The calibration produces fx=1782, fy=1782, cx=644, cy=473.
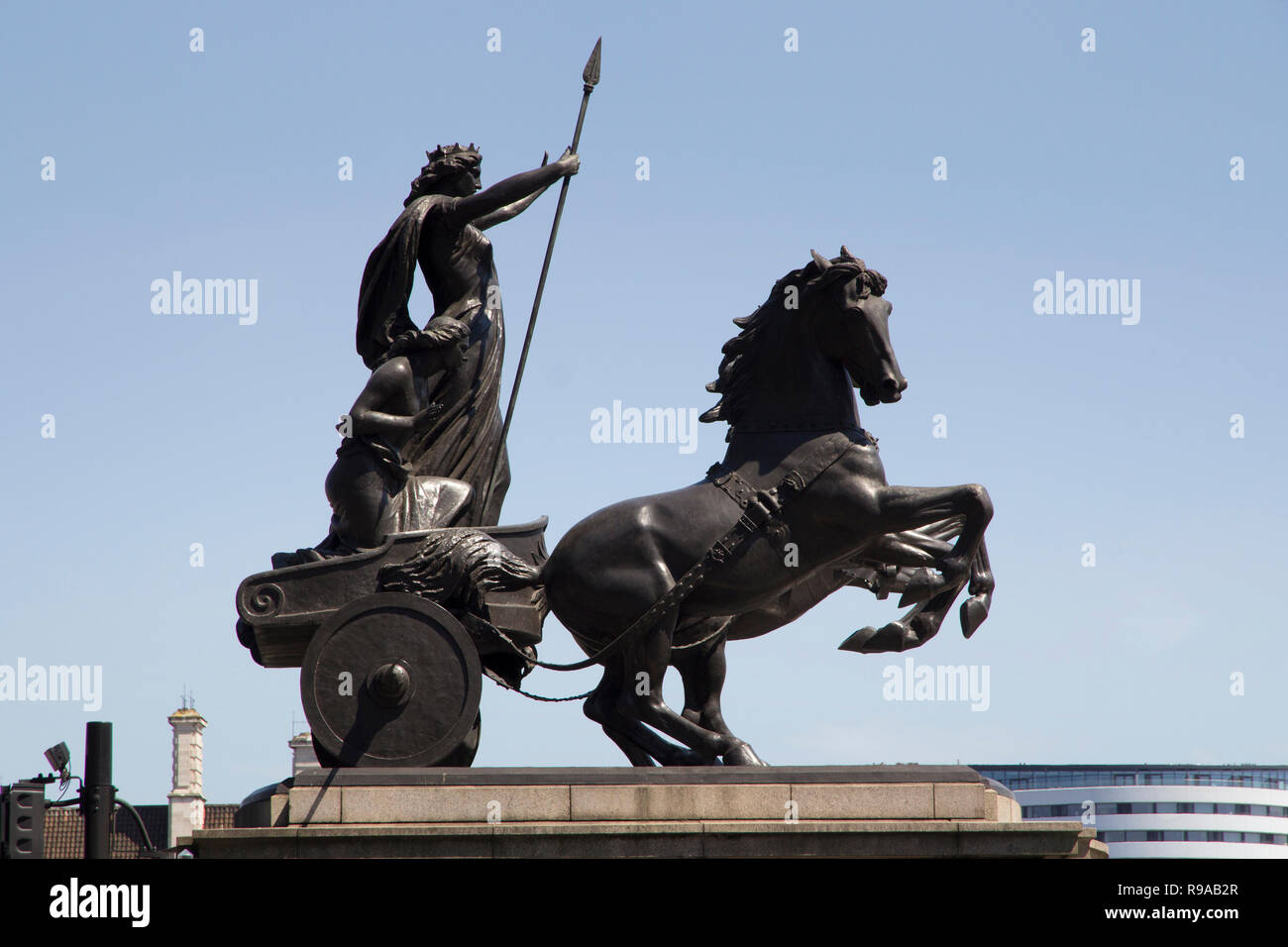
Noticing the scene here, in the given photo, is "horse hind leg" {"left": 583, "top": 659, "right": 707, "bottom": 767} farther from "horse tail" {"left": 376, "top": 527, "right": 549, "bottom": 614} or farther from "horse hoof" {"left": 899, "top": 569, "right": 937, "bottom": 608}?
"horse hoof" {"left": 899, "top": 569, "right": 937, "bottom": 608}

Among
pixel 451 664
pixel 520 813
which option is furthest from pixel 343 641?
pixel 520 813

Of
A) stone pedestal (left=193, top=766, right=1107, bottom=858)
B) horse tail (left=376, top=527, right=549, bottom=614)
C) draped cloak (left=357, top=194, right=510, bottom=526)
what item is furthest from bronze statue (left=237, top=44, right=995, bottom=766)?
stone pedestal (left=193, top=766, right=1107, bottom=858)

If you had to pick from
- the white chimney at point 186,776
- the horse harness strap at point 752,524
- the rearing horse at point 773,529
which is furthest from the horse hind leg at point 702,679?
the white chimney at point 186,776

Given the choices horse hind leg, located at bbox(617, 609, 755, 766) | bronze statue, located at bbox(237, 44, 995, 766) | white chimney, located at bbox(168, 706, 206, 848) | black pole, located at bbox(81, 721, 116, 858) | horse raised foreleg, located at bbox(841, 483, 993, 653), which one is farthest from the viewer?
white chimney, located at bbox(168, 706, 206, 848)

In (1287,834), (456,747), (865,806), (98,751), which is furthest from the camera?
(1287,834)

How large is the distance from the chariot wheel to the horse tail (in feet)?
0.94

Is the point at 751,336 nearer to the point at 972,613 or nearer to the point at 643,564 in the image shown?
the point at 643,564

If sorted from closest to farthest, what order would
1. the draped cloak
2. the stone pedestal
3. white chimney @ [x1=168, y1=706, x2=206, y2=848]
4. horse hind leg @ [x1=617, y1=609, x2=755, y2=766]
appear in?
the stone pedestal < horse hind leg @ [x1=617, y1=609, x2=755, y2=766] < the draped cloak < white chimney @ [x1=168, y1=706, x2=206, y2=848]

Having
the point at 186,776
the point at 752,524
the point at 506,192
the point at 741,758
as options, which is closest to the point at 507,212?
the point at 506,192

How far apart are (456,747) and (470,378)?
2.94 metres

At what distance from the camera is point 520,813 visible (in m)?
10.7

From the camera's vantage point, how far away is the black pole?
1229 centimetres
